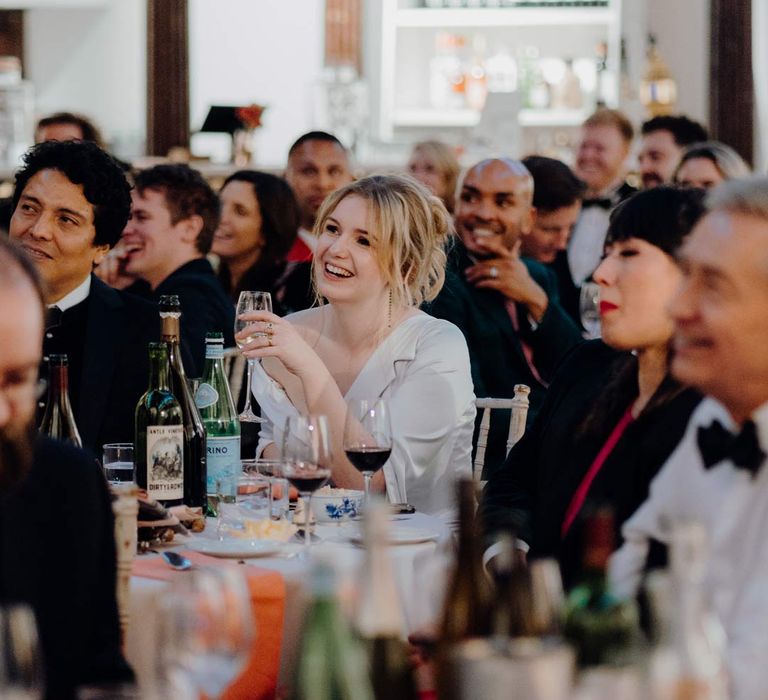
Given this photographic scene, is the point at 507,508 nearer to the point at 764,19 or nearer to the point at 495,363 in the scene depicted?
the point at 495,363

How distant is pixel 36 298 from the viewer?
4.56 ft

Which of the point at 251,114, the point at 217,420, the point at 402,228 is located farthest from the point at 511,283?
the point at 251,114

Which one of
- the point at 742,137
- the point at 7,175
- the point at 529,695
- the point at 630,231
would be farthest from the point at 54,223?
the point at 742,137

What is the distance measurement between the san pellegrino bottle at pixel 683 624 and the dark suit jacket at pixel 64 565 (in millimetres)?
676

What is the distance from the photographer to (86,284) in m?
3.24

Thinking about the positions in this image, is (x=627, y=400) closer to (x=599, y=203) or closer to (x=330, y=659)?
(x=330, y=659)

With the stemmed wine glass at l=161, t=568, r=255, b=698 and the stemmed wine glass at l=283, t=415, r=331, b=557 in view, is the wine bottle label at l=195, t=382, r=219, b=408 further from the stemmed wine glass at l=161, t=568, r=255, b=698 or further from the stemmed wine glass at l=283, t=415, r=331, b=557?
the stemmed wine glass at l=161, t=568, r=255, b=698

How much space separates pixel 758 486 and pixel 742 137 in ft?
19.8

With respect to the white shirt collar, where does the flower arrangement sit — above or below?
above

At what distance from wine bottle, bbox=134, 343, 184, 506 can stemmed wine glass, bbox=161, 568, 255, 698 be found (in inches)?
52.4

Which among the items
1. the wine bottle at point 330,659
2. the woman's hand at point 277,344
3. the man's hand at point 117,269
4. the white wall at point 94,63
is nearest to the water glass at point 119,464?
the woman's hand at point 277,344

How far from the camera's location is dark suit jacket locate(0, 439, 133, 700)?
1487mm

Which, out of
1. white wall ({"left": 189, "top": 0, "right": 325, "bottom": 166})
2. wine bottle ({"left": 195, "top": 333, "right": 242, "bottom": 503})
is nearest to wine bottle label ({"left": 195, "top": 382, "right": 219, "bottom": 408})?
wine bottle ({"left": 195, "top": 333, "right": 242, "bottom": 503})

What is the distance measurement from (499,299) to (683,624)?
3.39 meters
